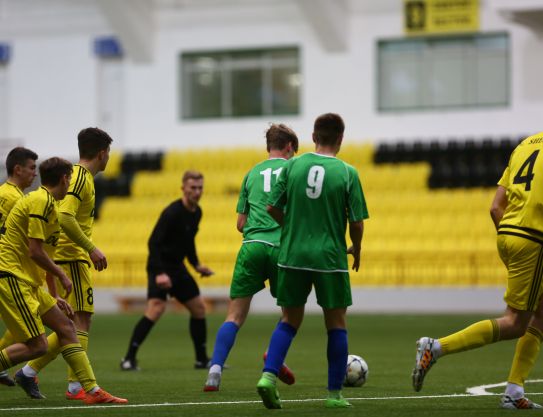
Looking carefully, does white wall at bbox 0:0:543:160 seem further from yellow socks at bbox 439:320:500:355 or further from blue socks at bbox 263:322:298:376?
blue socks at bbox 263:322:298:376

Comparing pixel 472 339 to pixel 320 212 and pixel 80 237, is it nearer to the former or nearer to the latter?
pixel 320 212

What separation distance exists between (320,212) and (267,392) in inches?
51.1

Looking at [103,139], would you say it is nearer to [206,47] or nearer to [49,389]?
[49,389]

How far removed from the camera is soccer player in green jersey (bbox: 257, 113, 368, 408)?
8375 mm

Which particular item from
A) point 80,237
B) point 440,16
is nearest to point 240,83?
point 440,16

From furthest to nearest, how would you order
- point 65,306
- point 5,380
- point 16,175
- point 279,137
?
point 5,380 → point 279,137 → point 16,175 → point 65,306

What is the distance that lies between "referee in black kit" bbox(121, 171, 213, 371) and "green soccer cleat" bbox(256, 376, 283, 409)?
16.4 ft

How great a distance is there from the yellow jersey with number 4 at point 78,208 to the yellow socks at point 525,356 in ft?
11.3

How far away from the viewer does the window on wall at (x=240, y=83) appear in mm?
34250

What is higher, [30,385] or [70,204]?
[70,204]

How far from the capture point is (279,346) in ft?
27.7

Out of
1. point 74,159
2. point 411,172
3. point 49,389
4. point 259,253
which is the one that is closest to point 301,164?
point 259,253

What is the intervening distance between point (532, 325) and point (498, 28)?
2425 cm

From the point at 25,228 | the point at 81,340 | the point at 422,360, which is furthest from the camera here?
the point at 81,340
